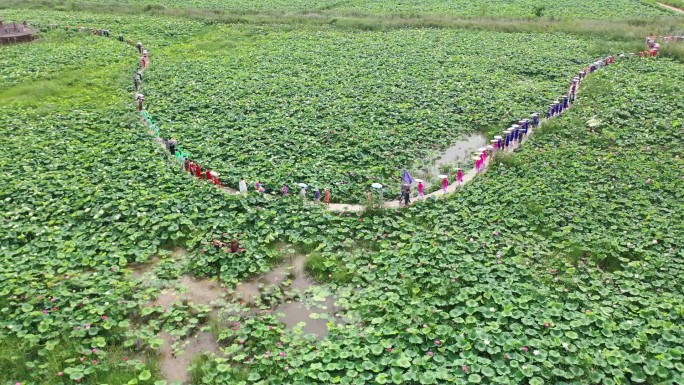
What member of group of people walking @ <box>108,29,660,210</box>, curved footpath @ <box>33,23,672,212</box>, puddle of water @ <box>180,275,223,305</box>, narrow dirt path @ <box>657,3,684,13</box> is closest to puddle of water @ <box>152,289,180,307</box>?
puddle of water @ <box>180,275,223,305</box>

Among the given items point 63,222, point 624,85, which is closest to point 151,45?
point 63,222

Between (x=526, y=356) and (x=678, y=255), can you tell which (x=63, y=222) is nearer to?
(x=526, y=356)

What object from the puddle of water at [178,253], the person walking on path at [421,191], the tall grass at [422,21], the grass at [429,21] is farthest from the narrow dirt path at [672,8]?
the puddle of water at [178,253]

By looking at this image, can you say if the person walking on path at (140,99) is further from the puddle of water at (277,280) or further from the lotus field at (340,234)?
the puddle of water at (277,280)

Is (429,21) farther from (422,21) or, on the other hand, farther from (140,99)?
(140,99)

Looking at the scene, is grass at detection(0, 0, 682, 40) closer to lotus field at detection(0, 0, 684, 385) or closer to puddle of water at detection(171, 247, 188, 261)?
lotus field at detection(0, 0, 684, 385)
